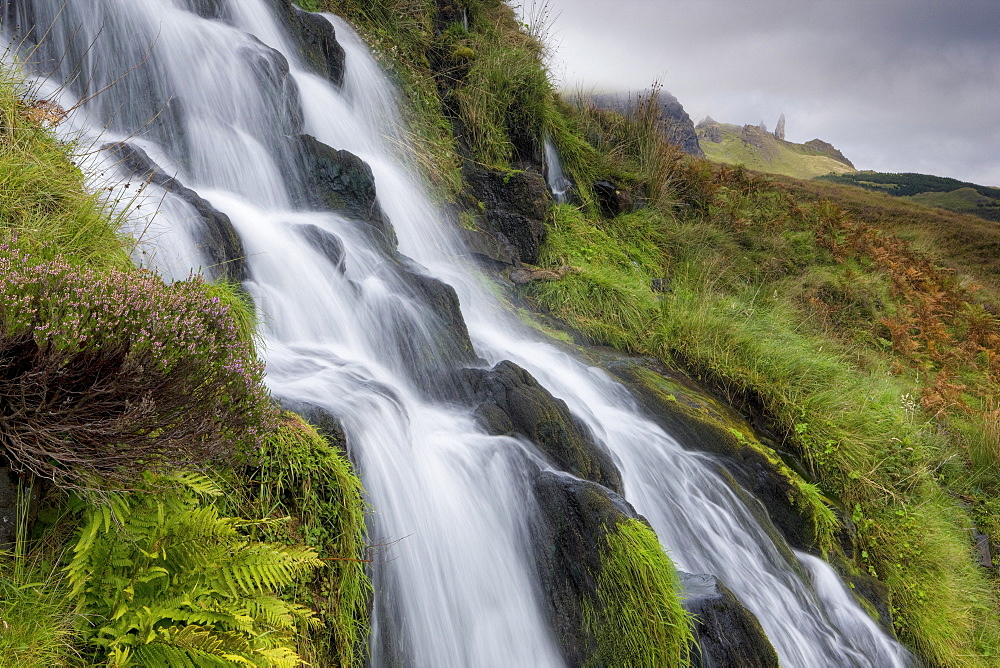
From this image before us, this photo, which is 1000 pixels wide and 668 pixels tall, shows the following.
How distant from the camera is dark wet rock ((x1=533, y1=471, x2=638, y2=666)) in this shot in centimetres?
326

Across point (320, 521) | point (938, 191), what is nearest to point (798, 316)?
point (320, 521)

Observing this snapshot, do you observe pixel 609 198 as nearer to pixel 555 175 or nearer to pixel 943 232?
pixel 555 175

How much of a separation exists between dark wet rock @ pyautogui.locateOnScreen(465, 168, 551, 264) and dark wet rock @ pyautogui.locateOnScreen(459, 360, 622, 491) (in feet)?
11.5

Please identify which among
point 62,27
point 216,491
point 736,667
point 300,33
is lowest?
point 736,667

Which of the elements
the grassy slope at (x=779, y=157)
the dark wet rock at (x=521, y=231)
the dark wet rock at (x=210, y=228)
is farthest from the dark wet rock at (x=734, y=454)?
the grassy slope at (x=779, y=157)

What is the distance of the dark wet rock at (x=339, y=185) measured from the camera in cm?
600

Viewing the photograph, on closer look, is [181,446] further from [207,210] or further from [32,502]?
[207,210]

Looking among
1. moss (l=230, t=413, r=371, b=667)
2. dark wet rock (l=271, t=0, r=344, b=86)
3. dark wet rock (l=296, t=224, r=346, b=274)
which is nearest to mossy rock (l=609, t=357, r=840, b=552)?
dark wet rock (l=296, t=224, r=346, b=274)

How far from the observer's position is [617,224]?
945cm

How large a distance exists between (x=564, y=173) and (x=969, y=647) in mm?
7266

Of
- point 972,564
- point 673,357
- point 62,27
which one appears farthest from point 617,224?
point 62,27

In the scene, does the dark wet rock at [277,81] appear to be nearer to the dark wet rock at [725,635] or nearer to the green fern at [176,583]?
the green fern at [176,583]

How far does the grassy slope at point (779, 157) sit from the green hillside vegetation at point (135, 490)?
7878 centimetres

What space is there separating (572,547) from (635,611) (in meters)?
0.46
